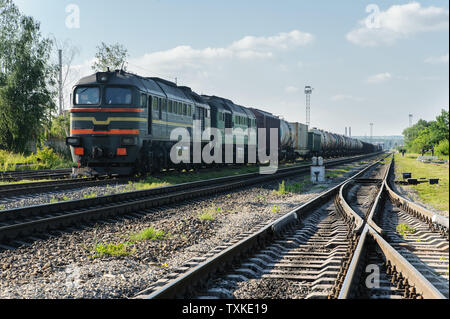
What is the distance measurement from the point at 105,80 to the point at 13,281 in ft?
37.1

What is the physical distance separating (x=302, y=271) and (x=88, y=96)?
12.1 m

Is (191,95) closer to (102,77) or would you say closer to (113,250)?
(102,77)

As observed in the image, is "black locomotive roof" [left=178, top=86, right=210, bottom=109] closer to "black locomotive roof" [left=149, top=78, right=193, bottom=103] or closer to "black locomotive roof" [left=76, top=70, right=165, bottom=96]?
"black locomotive roof" [left=149, top=78, right=193, bottom=103]

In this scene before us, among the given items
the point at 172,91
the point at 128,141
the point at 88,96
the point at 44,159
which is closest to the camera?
the point at 128,141

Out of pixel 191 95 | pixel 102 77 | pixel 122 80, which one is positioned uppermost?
pixel 191 95

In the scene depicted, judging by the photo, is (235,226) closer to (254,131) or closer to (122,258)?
(122,258)

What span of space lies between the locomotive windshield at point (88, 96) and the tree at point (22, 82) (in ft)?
62.0

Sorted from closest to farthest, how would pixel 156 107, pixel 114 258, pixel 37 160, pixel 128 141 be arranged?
1. pixel 114 258
2. pixel 128 141
3. pixel 156 107
4. pixel 37 160

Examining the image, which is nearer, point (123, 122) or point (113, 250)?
point (113, 250)

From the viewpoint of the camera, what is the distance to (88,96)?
607 inches

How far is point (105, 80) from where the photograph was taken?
50.6 feet

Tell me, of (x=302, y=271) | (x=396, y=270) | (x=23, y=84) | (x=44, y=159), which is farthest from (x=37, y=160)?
(x=396, y=270)
